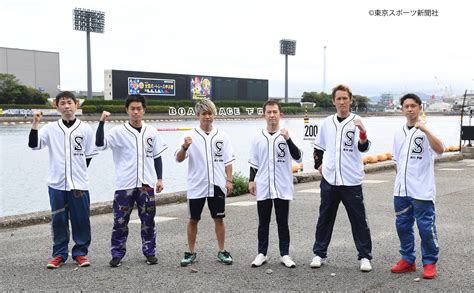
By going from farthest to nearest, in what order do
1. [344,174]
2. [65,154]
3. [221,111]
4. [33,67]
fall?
[33,67] → [221,111] → [65,154] → [344,174]

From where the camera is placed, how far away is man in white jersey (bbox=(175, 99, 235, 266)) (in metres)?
5.64

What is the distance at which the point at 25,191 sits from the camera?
516 inches

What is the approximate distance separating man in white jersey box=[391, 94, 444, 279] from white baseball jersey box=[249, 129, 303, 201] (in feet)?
3.67

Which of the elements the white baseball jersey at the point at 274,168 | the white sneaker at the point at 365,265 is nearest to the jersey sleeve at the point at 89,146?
the white baseball jersey at the point at 274,168

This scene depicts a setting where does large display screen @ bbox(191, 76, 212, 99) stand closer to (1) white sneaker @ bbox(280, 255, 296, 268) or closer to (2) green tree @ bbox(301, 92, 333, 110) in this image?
(2) green tree @ bbox(301, 92, 333, 110)

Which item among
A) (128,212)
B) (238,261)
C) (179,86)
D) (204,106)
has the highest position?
(179,86)

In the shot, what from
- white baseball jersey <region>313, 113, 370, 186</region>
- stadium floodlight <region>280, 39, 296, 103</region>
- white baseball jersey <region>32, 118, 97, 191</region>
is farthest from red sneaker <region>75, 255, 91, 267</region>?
stadium floodlight <region>280, 39, 296, 103</region>

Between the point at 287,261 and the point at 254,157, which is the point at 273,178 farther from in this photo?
the point at 287,261

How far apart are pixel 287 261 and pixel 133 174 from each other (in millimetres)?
1952

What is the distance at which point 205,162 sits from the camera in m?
5.65

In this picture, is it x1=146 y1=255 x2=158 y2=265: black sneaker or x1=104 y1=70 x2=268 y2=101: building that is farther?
x1=104 y1=70 x2=268 y2=101: building

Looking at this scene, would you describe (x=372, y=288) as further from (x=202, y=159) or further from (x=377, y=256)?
(x=202, y=159)

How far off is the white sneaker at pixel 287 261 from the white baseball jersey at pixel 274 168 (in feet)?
2.12

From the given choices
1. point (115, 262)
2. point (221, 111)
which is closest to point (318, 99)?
point (221, 111)
